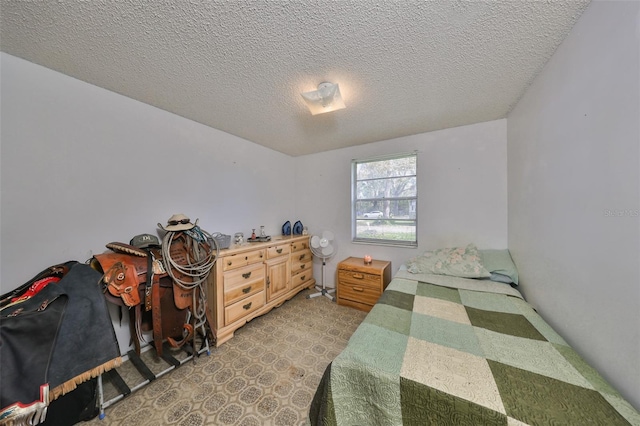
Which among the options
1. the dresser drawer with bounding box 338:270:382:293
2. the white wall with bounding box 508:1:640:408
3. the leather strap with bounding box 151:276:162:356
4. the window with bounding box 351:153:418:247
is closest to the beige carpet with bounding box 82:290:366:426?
the leather strap with bounding box 151:276:162:356

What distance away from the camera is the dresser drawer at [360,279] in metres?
2.61

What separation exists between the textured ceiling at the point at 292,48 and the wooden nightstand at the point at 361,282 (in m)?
1.97

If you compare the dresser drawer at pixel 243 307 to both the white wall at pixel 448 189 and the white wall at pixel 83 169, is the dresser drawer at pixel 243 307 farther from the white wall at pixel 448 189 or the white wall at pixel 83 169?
the white wall at pixel 448 189

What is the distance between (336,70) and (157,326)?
2456mm

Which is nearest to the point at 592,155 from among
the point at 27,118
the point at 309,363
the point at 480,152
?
the point at 480,152

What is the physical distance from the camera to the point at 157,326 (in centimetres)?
160

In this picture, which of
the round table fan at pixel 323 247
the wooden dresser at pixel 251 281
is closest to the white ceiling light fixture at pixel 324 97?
the wooden dresser at pixel 251 281

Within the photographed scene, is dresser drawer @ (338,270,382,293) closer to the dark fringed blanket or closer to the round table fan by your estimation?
the round table fan

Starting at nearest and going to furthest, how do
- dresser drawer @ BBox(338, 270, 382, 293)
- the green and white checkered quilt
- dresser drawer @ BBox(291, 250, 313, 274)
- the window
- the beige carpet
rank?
the green and white checkered quilt
the beige carpet
dresser drawer @ BBox(338, 270, 382, 293)
the window
dresser drawer @ BBox(291, 250, 313, 274)

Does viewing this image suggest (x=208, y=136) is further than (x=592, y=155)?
Yes

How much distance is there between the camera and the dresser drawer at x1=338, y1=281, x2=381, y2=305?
103 inches

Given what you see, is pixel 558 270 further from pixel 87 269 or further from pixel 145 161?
pixel 145 161

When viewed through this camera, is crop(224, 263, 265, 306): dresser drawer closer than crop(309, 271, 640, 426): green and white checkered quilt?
No

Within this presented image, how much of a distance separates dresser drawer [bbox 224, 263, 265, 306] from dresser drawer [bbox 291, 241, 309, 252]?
0.64m
